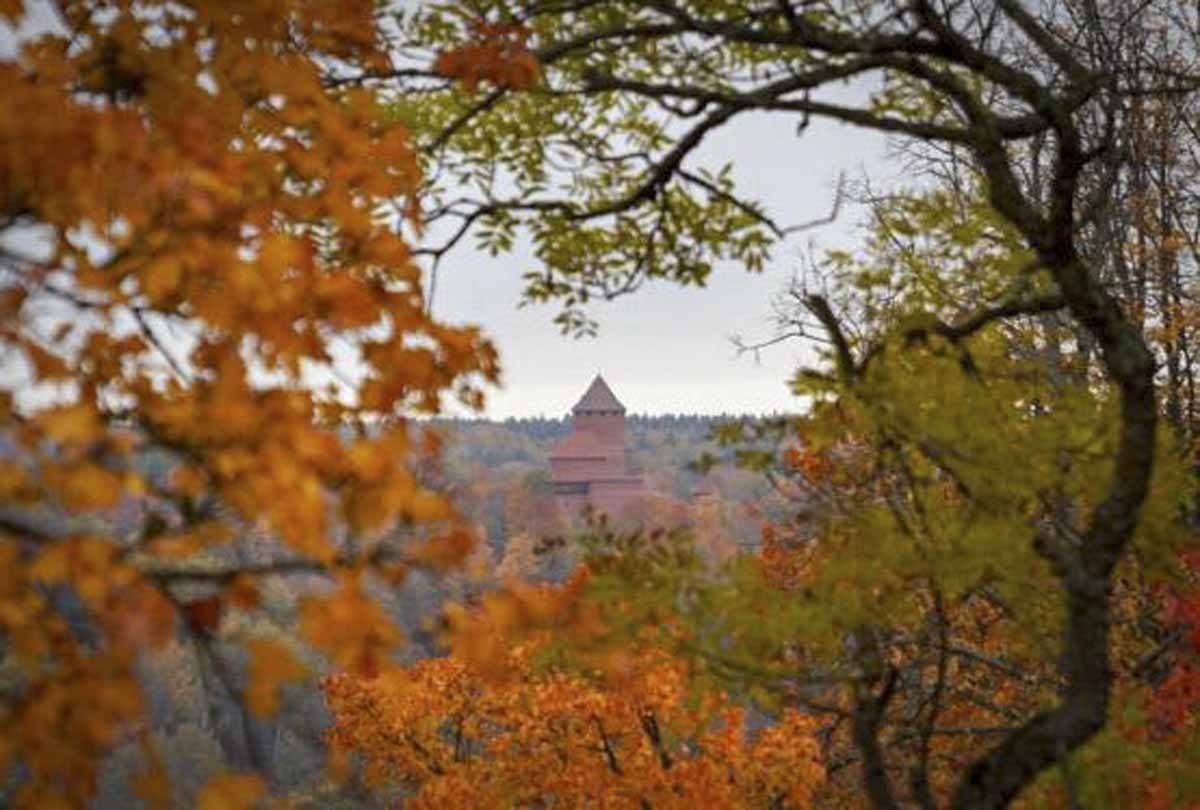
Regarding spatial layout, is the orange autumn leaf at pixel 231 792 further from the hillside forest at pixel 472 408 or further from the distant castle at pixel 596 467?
the distant castle at pixel 596 467

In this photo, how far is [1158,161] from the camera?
14.1 meters

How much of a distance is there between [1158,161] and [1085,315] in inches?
419

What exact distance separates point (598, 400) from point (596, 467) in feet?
32.1

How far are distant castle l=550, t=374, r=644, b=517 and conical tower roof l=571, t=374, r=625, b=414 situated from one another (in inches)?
3.7

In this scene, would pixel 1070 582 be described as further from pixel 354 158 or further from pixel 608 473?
pixel 608 473

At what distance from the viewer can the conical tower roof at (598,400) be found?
108625 millimetres

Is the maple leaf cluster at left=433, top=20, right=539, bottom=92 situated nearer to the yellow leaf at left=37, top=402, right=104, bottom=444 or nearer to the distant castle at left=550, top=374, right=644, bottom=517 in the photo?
the yellow leaf at left=37, top=402, right=104, bottom=444

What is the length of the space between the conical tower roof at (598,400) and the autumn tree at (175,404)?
345 feet

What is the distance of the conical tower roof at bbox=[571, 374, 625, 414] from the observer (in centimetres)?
10862

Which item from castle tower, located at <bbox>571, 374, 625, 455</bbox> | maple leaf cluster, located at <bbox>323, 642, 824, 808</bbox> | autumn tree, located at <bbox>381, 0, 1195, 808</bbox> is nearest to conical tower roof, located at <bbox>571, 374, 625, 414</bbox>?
castle tower, located at <bbox>571, 374, 625, 455</bbox>

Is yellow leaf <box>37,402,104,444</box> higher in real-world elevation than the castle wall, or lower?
lower

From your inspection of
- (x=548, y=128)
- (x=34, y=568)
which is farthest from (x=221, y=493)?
(x=548, y=128)

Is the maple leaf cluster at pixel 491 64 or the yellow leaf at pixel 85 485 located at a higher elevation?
the maple leaf cluster at pixel 491 64

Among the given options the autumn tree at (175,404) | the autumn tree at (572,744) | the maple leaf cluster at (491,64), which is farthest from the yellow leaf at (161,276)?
the autumn tree at (572,744)
